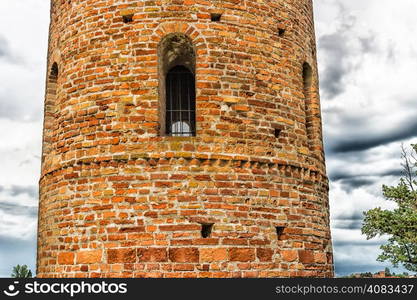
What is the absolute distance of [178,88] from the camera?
832 cm

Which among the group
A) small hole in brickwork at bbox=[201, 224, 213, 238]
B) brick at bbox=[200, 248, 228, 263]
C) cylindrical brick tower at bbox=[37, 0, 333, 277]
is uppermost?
cylindrical brick tower at bbox=[37, 0, 333, 277]

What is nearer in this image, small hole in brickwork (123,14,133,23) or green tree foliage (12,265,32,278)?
small hole in brickwork (123,14,133,23)

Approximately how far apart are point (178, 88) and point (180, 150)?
153cm

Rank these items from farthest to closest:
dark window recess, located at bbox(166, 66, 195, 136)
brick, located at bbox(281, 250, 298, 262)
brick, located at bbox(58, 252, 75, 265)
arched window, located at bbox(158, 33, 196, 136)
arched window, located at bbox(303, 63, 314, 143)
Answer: arched window, located at bbox(303, 63, 314, 143) < dark window recess, located at bbox(166, 66, 195, 136) < arched window, located at bbox(158, 33, 196, 136) < brick, located at bbox(281, 250, 298, 262) < brick, located at bbox(58, 252, 75, 265)

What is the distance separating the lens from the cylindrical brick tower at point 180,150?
7008mm

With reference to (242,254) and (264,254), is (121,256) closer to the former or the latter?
(242,254)

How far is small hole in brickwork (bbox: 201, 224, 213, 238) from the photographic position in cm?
702

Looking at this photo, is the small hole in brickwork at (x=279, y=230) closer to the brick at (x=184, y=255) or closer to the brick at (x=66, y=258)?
the brick at (x=184, y=255)

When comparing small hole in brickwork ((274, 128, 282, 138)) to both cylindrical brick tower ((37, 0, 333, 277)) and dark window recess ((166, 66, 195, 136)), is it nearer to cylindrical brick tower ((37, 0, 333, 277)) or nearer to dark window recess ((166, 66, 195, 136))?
cylindrical brick tower ((37, 0, 333, 277))

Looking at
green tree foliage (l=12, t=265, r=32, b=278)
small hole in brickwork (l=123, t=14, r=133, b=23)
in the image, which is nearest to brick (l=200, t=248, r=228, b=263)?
small hole in brickwork (l=123, t=14, r=133, b=23)

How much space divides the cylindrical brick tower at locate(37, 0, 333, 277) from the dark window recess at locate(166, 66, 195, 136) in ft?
0.08

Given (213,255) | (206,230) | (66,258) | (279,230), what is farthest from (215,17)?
(66,258)

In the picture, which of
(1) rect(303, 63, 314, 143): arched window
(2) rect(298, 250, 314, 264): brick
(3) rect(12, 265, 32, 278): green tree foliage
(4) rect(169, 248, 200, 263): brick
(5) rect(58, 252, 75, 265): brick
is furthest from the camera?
(3) rect(12, 265, 32, 278): green tree foliage

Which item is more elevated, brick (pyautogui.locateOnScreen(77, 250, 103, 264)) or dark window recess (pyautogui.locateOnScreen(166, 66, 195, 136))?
dark window recess (pyautogui.locateOnScreen(166, 66, 195, 136))
